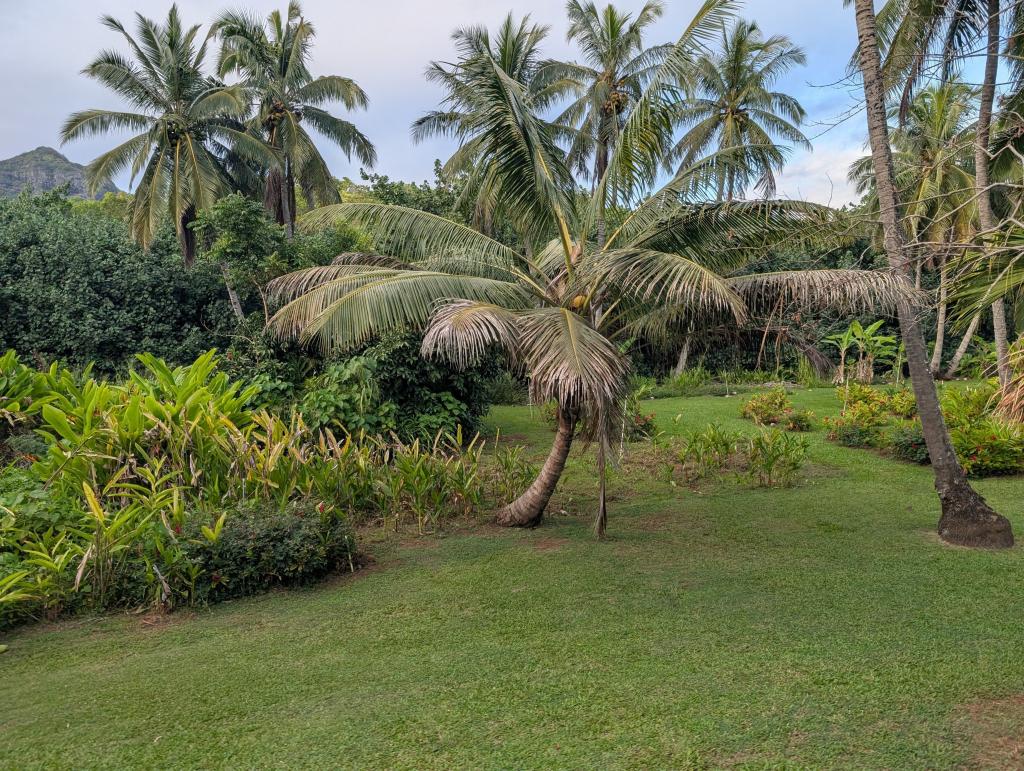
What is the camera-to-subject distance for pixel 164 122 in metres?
18.2

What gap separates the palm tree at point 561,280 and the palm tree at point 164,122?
41.3 ft

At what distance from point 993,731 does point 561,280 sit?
4637mm

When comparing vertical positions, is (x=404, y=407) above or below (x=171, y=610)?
above

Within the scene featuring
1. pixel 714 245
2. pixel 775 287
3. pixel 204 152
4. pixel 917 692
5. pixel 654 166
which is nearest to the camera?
pixel 917 692

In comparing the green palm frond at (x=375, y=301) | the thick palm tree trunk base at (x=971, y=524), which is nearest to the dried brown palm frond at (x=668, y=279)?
the green palm frond at (x=375, y=301)

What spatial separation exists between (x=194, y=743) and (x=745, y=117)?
2160cm

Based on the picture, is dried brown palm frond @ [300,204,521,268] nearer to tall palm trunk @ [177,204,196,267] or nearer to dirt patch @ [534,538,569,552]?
dirt patch @ [534,538,569,552]

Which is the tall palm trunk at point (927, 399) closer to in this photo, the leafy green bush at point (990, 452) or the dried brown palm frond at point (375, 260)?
the leafy green bush at point (990, 452)

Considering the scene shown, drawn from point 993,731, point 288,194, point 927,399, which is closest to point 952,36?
point 927,399

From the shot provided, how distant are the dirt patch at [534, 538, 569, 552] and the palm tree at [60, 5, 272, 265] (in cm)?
1421

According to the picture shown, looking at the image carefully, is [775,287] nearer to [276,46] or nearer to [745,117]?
→ [745,117]

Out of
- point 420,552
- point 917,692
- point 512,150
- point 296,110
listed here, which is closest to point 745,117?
point 296,110

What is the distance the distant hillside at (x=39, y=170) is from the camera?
73.1 metres

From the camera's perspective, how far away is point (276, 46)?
20266 millimetres
